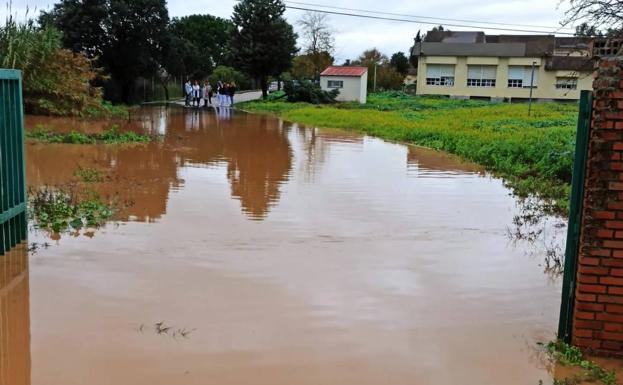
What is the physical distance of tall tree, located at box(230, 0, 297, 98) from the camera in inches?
A: 1786

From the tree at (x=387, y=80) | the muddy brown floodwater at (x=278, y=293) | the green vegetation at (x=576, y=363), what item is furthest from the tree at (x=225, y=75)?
the green vegetation at (x=576, y=363)

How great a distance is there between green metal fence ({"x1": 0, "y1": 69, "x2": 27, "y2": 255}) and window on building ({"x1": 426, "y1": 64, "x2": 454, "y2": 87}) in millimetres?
59687

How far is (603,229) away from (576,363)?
36.9 inches

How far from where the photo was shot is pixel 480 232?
8.31 m

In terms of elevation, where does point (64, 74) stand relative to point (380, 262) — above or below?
above

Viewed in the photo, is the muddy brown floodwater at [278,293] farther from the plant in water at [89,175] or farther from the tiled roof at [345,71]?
the tiled roof at [345,71]

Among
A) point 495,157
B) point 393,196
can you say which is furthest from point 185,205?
point 495,157

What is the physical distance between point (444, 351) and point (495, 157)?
1150 cm

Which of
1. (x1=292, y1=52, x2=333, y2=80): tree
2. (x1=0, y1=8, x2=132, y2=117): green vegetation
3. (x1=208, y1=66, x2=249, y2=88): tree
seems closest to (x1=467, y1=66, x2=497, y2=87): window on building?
(x1=292, y1=52, x2=333, y2=80): tree

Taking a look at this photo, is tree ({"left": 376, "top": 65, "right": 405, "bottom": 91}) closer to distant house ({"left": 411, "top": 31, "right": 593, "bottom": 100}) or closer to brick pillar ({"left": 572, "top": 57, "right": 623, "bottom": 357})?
distant house ({"left": 411, "top": 31, "right": 593, "bottom": 100})

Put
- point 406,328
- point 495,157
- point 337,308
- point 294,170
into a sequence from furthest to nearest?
1. point 495,157
2. point 294,170
3. point 337,308
4. point 406,328

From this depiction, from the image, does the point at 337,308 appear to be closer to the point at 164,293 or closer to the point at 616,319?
the point at 164,293

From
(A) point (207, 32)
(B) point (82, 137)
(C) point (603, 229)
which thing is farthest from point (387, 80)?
(C) point (603, 229)

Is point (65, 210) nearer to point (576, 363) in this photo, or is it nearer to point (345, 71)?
point (576, 363)
